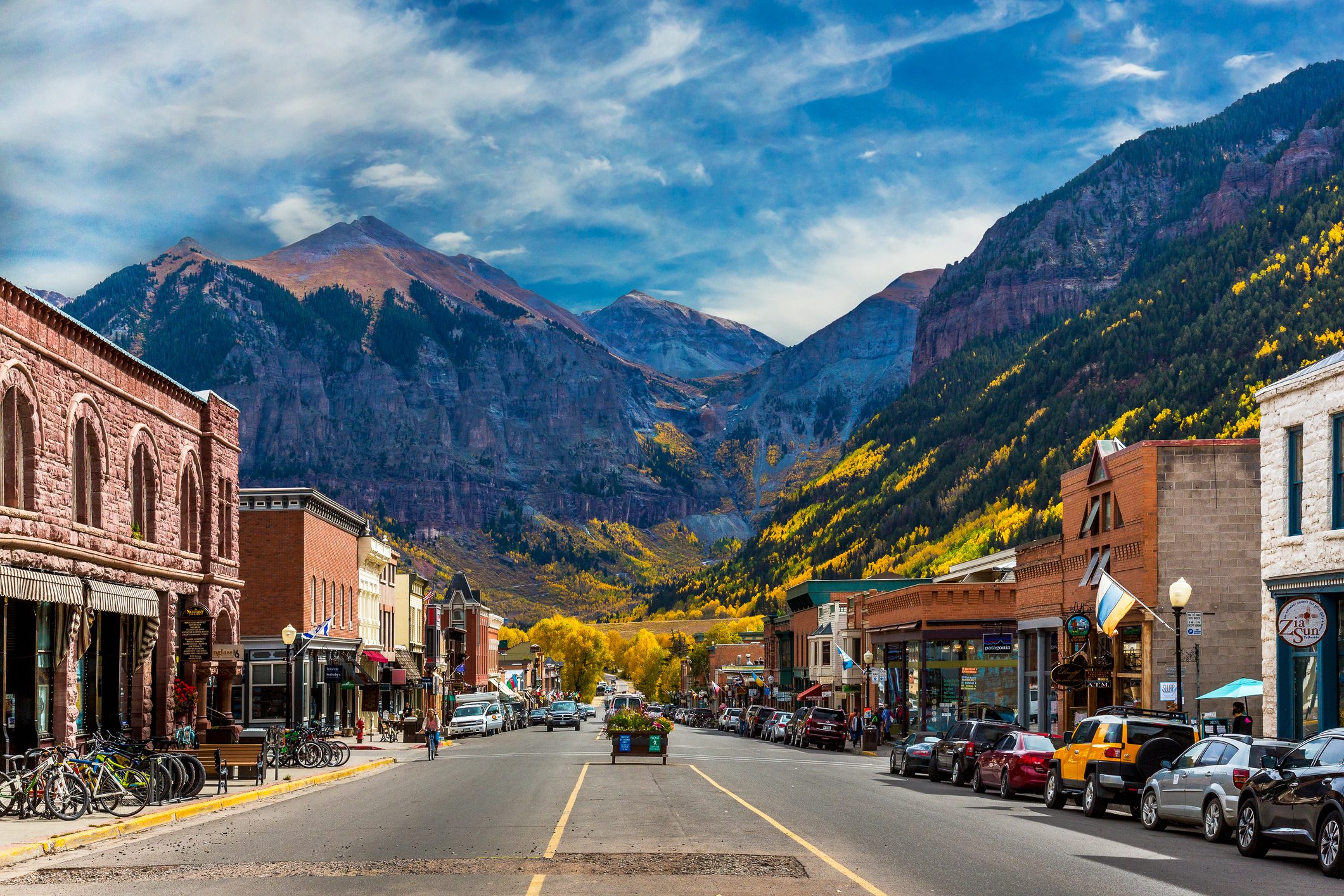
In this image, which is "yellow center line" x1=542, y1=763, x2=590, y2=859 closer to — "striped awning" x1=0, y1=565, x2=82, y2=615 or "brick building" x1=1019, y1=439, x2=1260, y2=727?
"striped awning" x1=0, y1=565, x2=82, y2=615

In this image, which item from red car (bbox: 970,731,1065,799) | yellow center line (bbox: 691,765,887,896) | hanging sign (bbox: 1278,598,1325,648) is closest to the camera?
yellow center line (bbox: 691,765,887,896)

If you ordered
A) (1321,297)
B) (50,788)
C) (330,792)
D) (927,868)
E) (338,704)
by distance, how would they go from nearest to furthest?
(927,868)
(50,788)
(330,792)
(338,704)
(1321,297)

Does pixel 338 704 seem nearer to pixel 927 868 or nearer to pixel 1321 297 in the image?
pixel 927 868

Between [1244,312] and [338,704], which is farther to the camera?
[1244,312]

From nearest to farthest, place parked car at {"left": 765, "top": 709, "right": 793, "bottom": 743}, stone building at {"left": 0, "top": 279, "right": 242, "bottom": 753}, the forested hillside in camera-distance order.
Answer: stone building at {"left": 0, "top": 279, "right": 242, "bottom": 753}, parked car at {"left": 765, "top": 709, "right": 793, "bottom": 743}, the forested hillside

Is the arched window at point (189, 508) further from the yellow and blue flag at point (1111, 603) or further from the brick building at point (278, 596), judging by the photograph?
the yellow and blue flag at point (1111, 603)

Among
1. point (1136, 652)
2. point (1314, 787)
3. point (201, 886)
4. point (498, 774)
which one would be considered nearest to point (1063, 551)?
point (1136, 652)

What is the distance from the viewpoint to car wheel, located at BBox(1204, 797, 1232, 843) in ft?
70.4

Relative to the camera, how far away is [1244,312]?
17500 centimetres

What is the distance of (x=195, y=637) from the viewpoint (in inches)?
1550

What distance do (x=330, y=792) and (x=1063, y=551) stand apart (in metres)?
29.3

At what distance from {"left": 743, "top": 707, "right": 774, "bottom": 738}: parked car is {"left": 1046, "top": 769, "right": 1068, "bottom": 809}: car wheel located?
5368cm

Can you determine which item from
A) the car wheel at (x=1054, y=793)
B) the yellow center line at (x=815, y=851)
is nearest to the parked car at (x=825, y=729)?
the yellow center line at (x=815, y=851)

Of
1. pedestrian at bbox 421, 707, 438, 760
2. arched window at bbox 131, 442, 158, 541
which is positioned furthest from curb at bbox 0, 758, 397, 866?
pedestrian at bbox 421, 707, 438, 760
